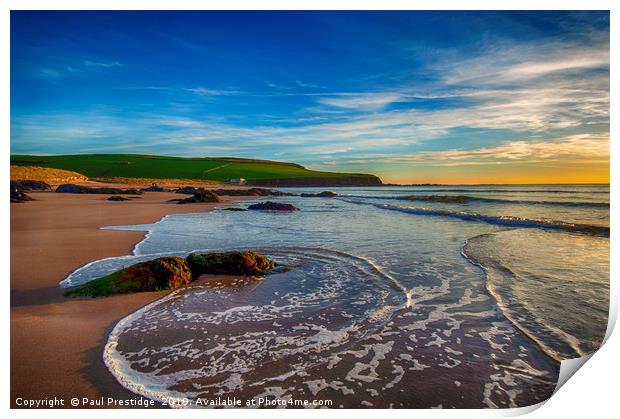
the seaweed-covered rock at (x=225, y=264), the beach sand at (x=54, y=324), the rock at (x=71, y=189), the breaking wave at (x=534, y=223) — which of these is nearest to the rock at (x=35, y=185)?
the rock at (x=71, y=189)

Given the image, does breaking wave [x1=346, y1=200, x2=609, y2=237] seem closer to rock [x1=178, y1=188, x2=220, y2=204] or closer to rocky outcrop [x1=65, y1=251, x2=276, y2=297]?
rocky outcrop [x1=65, y1=251, x2=276, y2=297]

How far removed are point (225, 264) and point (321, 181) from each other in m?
67.0

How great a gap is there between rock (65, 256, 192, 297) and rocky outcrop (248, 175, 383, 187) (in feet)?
173

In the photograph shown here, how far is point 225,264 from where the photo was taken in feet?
19.0

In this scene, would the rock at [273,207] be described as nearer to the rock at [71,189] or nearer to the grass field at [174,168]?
the rock at [71,189]

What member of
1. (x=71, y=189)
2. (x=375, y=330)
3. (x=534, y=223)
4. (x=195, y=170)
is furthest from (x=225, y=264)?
(x=195, y=170)

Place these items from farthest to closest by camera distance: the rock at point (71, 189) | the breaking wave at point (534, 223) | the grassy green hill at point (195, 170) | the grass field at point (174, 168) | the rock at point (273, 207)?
the grassy green hill at point (195, 170) < the grass field at point (174, 168) < the rock at point (71, 189) < the rock at point (273, 207) < the breaking wave at point (534, 223)

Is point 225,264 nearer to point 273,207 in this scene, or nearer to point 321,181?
point 273,207

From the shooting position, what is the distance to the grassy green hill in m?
44.5

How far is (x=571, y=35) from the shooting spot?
3975 mm

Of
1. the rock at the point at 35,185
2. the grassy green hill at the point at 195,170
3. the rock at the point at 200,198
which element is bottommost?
the rock at the point at 200,198

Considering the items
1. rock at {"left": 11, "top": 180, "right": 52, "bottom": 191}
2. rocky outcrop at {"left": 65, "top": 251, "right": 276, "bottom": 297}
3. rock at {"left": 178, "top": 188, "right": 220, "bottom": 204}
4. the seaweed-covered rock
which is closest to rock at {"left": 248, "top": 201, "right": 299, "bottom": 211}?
rock at {"left": 178, "top": 188, "right": 220, "bottom": 204}

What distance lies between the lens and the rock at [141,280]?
15.1 feet
